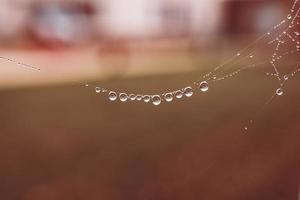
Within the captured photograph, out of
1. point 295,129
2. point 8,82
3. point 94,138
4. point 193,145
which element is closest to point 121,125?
point 94,138

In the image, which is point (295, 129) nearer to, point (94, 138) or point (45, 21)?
point (94, 138)

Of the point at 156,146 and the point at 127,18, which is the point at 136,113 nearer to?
the point at 156,146

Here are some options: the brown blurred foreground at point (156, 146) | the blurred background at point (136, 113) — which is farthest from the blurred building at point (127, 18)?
the brown blurred foreground at point (156, 146)

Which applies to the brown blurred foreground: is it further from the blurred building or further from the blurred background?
the blurred building

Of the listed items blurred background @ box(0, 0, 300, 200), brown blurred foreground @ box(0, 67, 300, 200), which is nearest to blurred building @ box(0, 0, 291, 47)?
blurred background @ box(0, 0, 300, 200)

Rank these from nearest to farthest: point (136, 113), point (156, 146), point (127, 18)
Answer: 1. point (156, 146)
2. point (136, 113)
3. point (127, 18)

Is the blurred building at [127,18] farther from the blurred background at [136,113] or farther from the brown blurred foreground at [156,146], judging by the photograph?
the brown blurred foreground at [156,146]

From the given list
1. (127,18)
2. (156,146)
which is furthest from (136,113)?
(127,18)
